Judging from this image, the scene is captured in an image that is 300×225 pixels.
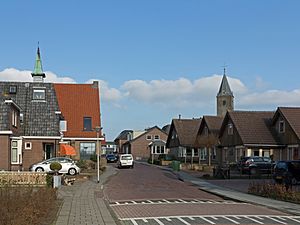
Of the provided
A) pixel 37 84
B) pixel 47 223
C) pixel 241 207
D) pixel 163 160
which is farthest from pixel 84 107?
pixel 47 223

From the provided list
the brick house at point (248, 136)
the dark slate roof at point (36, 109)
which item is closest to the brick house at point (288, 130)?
the brick house at point (248, 136)

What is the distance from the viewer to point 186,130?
264 feet

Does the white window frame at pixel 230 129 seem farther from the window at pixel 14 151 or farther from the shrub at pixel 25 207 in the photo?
the shrub at pixel 25 207

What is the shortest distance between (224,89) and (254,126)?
2129 inches

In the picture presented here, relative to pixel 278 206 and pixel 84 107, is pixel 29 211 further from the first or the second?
pixel 84 107

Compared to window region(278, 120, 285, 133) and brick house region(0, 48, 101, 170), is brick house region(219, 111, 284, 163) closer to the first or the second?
window region(278, 120, 285, 133)

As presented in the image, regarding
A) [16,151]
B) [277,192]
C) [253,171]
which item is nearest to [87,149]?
[16,151]

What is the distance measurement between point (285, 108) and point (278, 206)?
34562mm

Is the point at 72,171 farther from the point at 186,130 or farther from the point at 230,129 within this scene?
the point at 186,130

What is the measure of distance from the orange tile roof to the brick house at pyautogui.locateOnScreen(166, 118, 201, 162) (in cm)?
1882

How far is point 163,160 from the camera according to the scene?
234ft

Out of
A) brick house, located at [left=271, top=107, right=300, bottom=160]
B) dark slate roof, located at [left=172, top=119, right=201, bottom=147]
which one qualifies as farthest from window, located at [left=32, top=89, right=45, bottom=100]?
dark slate roof, located at [left=172, top=119, right=201, bottom=147]

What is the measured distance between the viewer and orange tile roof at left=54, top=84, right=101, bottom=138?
191 ft

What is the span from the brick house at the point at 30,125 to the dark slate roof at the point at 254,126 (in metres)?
14.6
